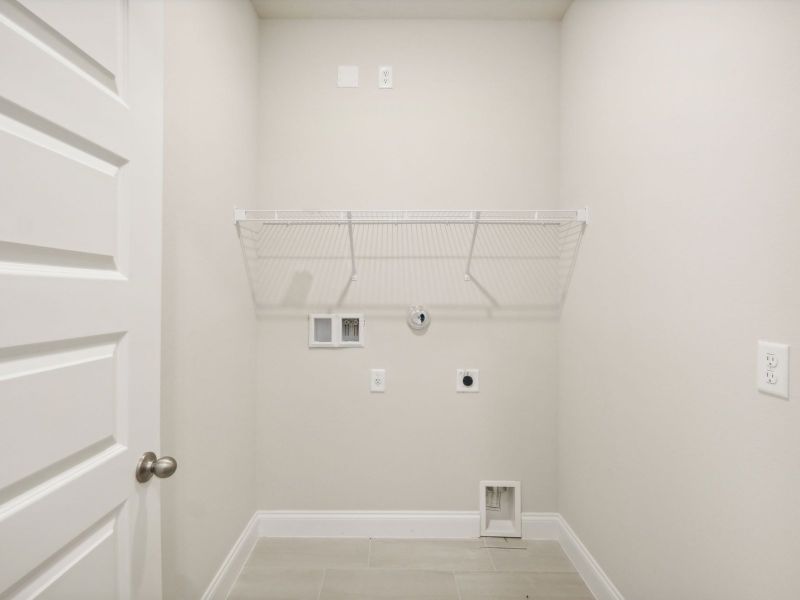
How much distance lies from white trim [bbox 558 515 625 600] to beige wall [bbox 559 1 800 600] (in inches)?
2.3

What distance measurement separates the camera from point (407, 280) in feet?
7.04

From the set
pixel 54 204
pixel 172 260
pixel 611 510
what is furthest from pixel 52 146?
pixel 611 510

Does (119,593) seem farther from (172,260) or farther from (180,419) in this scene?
(172,260)

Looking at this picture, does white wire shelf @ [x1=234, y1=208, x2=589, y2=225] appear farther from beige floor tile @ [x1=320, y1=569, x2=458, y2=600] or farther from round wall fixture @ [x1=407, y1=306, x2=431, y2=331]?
beige floor tile @ [x1=320, y1=569, x2=458, y2=600]

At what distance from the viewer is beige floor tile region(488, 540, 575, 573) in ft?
6.25

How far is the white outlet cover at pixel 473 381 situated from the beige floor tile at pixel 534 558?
2.58 feet

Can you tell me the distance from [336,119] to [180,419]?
1.60m

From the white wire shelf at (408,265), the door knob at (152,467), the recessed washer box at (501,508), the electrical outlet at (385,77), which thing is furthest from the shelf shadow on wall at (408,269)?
the door knob at (152,467)

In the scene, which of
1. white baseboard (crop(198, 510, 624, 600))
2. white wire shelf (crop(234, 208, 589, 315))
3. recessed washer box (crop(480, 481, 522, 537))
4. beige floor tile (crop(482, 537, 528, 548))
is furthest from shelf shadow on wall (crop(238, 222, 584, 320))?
beige floor tile (crop(482, 537, 528, 548))

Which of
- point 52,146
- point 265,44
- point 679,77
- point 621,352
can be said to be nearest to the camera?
point 52,146

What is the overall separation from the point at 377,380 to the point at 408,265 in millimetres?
632

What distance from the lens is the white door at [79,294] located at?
23.6 inches

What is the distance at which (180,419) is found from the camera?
1388 millimetres

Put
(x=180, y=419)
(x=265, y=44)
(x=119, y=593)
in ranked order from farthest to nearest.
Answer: (x=265, y=44), (x=180, y=419), (x=119, y=593)
